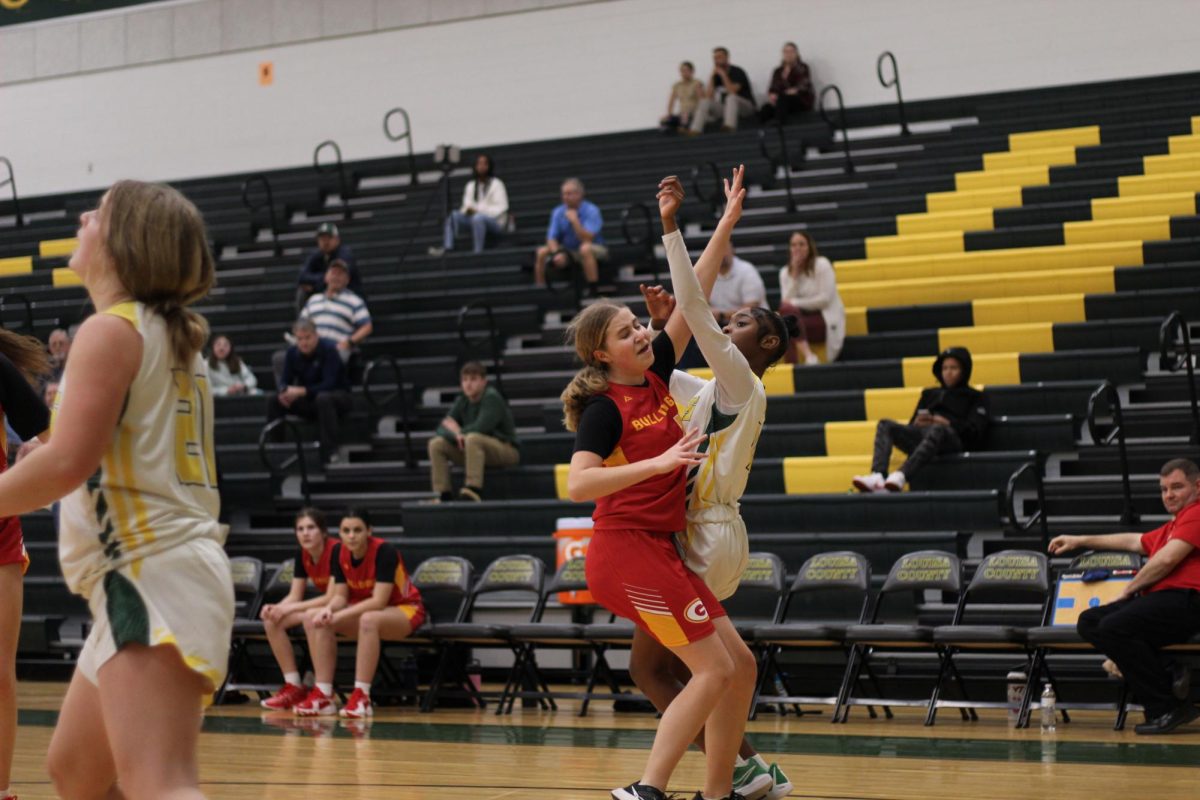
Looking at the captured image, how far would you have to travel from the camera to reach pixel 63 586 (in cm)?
1170

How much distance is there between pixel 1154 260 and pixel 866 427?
296 cm

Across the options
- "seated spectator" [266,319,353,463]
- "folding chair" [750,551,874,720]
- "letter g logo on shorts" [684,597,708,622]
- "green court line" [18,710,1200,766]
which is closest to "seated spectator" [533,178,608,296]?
"seated spectator" [266,319,353,463]

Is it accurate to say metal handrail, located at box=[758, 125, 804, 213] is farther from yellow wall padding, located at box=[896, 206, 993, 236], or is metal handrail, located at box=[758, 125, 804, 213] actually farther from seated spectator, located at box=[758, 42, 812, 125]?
yellow wall padding, located at box=[896, 206, 993, 236]

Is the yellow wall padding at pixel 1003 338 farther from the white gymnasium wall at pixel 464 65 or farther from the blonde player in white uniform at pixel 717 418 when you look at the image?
the blonde player in white uniform at pixel 717 418

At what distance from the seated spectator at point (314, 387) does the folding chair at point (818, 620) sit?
4.56 meters

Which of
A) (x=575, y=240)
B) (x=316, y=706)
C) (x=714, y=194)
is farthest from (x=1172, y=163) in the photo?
(x=316, y=706)

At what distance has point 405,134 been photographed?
17141 millimetres

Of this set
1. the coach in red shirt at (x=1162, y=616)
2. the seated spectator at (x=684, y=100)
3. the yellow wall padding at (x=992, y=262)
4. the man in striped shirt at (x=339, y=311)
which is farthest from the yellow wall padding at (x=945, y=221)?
the coach in red shirt at (x=1162, y=616)

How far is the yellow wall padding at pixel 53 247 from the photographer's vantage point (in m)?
18.0

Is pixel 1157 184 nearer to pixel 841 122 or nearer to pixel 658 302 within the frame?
pixel 841 122

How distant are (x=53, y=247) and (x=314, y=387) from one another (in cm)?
717

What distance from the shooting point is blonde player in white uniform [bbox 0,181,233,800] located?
2609 millimetres

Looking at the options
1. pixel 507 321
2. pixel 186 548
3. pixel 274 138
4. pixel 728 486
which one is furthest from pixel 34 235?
pixel 186 548

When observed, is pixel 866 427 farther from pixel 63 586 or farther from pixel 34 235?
pixel 34 235
